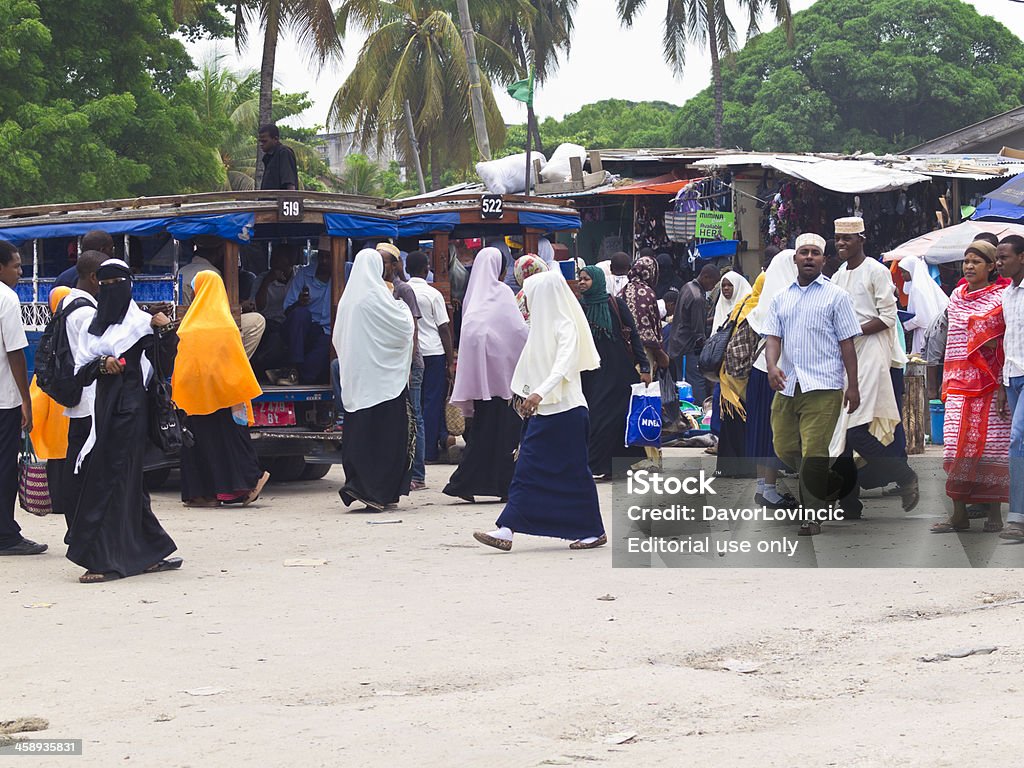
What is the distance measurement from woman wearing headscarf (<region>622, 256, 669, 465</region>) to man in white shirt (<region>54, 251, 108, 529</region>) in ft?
17.4

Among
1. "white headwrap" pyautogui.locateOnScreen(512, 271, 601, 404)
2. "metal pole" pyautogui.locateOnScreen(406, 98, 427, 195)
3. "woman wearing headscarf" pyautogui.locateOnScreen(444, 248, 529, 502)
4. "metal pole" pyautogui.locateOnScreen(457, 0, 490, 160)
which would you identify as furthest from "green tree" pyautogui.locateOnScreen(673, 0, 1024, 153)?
"white headwrap" pyautogui.locateOnScreen(512, 271, 601, 404)

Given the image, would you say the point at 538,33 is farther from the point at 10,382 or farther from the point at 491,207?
the point at 10,382

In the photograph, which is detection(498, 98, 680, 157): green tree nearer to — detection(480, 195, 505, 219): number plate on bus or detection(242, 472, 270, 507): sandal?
detection(480, 195, 505, 219): number plate on bus

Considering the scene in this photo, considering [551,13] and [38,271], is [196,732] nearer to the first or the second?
[38,271]

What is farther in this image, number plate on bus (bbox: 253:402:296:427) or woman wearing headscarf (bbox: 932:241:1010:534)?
number plate on bus (bbox: 253:402:296:427)

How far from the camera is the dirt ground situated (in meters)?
4.73

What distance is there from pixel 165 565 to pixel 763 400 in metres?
4.48

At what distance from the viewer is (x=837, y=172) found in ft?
59.4

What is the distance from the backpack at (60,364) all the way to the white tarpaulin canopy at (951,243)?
32.3ft

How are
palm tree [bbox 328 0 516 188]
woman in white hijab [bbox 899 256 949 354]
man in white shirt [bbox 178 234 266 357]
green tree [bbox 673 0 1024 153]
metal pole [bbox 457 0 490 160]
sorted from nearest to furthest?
man in white shirt [bbox 178 234 266 357] → woman in white hijab [bbox 899 256 949 354] → metal pole [bbox 457 0 490 160] → palm tree [bbox 328 0 516 188] → green tree [bbox 673 0 1024 153]

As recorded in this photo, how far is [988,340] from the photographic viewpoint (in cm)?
867

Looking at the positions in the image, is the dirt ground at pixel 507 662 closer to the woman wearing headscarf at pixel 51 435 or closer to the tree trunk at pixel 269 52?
the woman wearing headscarf at pixel 51 435

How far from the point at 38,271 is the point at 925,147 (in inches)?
654

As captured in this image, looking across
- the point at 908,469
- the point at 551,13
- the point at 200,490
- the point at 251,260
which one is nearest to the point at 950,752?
the point at 908,469
